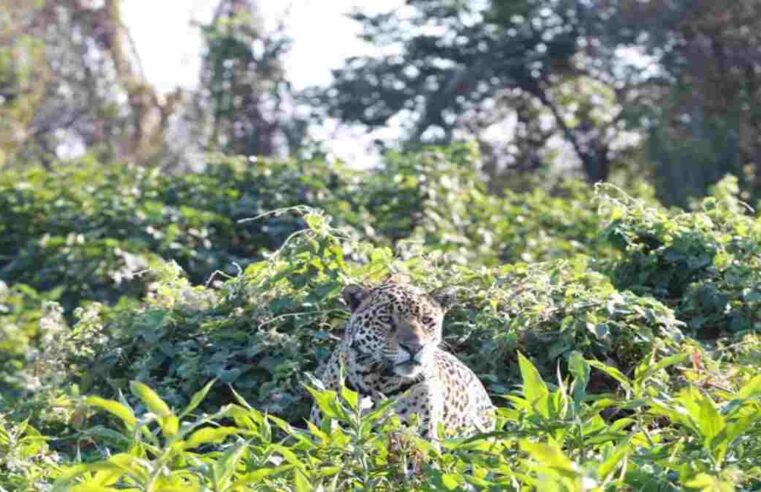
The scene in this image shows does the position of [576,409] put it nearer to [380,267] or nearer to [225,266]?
[380,267]

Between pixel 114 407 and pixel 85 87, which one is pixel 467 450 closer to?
pixel 114 407

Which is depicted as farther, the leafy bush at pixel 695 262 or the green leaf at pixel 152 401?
the leafy bush at pixel 695 262

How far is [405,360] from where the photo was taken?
6.48 meters

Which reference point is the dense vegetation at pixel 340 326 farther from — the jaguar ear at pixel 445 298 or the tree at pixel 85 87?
the tree at pixel 85 87

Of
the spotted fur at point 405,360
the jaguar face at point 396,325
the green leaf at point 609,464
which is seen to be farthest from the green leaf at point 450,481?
the jaguar face at point 396,325

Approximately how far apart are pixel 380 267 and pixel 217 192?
5.51 meters

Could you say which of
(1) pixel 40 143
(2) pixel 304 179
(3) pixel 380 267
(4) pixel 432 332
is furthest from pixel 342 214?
(1) pixel 40 143

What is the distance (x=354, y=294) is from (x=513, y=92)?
14751 millimetres

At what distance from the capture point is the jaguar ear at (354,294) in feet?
22.3

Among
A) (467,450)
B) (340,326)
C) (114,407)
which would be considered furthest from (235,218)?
(114,407)

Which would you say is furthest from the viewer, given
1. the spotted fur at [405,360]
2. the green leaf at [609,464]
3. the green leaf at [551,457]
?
the spotted fur at [405,360]

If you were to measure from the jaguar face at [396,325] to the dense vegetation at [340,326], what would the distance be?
1.43ft

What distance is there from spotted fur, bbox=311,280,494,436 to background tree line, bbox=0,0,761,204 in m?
10.5

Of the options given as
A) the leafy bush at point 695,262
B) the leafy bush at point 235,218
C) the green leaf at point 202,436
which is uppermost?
the green leaf at point 202,436
